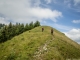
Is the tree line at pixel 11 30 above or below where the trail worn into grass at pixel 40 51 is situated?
above

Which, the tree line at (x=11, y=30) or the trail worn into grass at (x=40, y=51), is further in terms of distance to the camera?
the tree line at (x=11, y=30)

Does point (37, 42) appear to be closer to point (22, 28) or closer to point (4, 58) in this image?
point (4, 58)

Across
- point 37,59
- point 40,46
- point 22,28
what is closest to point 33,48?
point 40,46

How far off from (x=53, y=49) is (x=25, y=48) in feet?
34.9

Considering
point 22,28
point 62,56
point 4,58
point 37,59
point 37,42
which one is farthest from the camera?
point 22,28

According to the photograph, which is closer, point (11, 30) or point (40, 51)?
point (40, 51)

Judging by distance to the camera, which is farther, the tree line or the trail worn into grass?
the tree line

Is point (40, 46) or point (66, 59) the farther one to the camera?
point (40, 46)

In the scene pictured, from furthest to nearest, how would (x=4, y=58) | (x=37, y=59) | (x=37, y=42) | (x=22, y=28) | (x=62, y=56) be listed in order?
(x=22, y=28) < (x=37, y=42) < (x=4, y=58) < (x=62, y=56) < (x=37, y=59)

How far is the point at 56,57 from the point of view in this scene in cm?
3762

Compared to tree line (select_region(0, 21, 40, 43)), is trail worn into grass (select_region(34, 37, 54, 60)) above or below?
below

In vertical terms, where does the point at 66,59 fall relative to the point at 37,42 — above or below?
below

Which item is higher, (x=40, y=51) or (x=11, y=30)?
(x=11, y=30)

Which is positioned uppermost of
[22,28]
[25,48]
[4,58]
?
[22,28]
